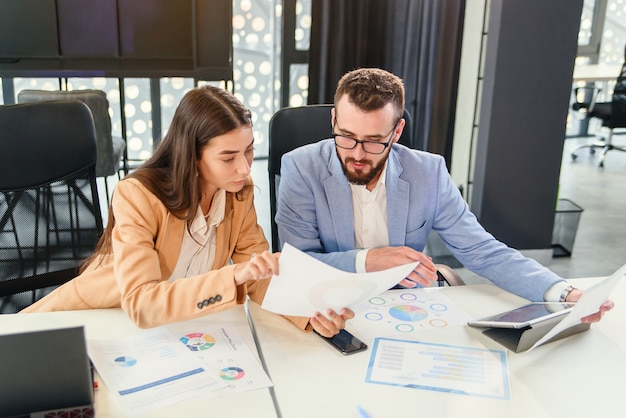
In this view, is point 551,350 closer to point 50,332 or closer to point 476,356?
point 476,356

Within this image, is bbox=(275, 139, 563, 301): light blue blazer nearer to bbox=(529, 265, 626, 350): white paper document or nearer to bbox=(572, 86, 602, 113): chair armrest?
bbox=(529, 265, 626, 350): white paper document

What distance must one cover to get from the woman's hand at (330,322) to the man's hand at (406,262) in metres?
0.19

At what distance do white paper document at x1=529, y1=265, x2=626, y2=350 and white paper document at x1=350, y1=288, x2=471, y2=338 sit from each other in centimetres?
23

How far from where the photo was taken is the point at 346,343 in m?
1.46

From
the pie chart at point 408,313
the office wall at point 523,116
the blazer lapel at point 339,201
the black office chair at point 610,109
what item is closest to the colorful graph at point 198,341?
the pie chart at point 408,313

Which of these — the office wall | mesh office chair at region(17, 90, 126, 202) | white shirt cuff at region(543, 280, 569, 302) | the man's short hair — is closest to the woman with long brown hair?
the man's short hair

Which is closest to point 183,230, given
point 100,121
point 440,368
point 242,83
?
point 440,368

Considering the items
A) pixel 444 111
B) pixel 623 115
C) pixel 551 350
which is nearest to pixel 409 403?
pixel 551 350

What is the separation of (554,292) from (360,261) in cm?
50

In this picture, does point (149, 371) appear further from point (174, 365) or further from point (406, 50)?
point (406, 50)

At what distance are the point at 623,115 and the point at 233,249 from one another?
4.77 m

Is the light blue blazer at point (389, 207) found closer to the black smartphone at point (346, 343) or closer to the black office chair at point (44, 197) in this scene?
the black smartphone at point (346, 343)

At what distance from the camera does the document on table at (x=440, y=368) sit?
52.3 inches

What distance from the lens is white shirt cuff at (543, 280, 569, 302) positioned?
1681 millimetres
